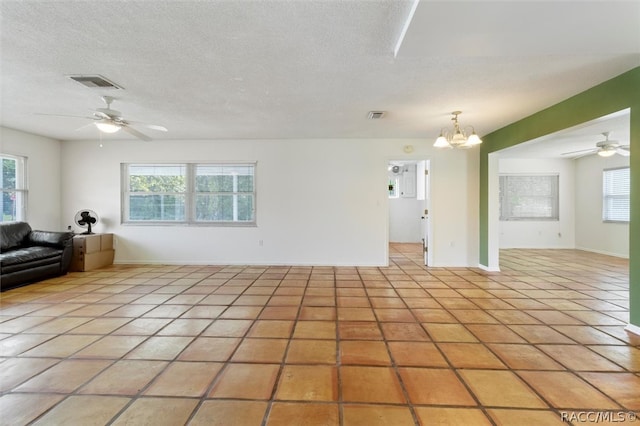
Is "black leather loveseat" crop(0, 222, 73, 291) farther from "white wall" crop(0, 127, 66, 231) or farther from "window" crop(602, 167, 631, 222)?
"window" crop(602, 167, 631, 222)

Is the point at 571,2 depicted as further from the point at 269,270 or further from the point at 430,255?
the point at 269,270

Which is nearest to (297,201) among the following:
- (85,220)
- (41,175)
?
(85,220)

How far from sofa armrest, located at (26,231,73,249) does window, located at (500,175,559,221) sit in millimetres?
9708

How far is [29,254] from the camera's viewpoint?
13.5ft

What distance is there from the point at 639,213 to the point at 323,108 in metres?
3.42

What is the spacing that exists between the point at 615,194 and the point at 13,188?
12.5m

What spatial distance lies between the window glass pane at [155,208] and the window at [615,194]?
9.76 m

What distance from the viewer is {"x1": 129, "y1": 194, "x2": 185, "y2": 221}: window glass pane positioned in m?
5.75

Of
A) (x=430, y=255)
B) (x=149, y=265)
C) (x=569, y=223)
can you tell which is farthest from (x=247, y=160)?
(x=569, y=223)

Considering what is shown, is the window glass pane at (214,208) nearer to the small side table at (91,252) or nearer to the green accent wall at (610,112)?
the small side table at (91,252)

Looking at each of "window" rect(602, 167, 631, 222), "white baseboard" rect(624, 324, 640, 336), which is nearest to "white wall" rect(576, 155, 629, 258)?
"window" rect(602, 167, 631, 222)

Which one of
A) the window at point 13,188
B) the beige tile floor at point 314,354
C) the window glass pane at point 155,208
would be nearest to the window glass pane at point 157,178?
the window glass pane at point 155,208

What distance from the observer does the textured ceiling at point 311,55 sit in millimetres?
1822

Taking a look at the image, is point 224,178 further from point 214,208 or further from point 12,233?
point 12,233
